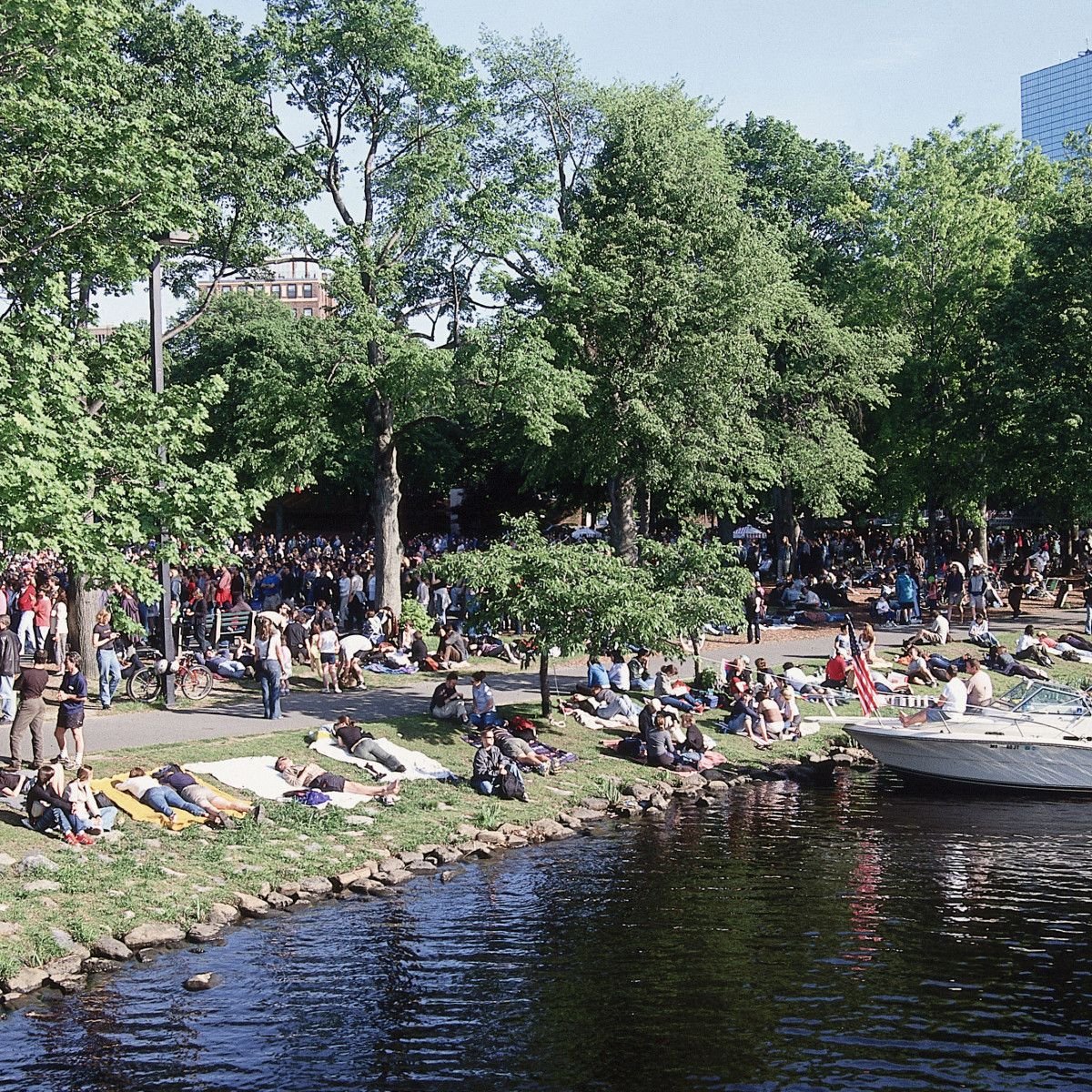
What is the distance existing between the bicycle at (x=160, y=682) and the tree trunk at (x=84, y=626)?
0.92 metres

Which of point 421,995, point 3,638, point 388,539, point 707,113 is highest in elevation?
→ point 707,113

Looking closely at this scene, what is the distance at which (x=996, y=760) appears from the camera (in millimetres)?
23281

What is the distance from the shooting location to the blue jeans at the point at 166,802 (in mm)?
17969

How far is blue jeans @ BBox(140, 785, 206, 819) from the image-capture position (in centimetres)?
1797

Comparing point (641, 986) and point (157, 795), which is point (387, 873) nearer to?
point (157, 795)

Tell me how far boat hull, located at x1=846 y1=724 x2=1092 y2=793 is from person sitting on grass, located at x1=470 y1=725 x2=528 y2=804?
7.59 meters

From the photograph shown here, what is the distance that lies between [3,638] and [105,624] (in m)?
3.62

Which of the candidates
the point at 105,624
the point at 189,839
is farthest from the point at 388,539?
the point at 189,839

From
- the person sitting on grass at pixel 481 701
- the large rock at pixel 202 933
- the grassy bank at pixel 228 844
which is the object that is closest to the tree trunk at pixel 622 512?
the person sitting on grass at pixel 481 701

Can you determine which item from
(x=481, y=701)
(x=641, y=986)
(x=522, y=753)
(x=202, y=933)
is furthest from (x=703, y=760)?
(x=202, y=933)

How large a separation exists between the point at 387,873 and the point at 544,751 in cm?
592

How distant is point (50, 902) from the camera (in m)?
14.9

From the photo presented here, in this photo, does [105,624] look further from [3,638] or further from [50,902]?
[50,902]

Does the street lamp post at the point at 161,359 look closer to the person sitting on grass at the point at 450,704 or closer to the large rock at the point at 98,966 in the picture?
the person sitting on grass at the point at 450,704
